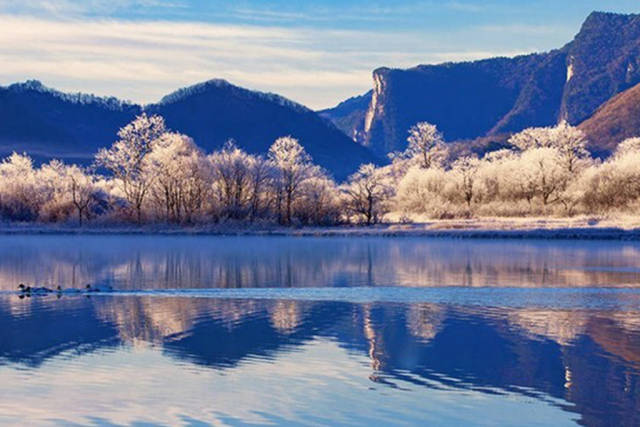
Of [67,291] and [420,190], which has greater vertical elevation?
[420,190]

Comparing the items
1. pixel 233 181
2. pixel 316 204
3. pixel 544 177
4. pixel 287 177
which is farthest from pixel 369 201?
pixel 544 177

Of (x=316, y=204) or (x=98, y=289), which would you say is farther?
(x=316, y=204)

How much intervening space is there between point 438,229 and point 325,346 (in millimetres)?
38775

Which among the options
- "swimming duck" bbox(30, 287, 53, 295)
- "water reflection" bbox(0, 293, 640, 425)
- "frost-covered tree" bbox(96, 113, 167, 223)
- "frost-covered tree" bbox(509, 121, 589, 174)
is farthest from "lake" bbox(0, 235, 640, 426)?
"frost-covered tree" bbox(509, 121, 589, 174)

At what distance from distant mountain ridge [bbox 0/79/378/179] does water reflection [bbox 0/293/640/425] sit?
449 feet

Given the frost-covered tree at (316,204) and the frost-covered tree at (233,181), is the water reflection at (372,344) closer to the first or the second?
the frost-covered tree at (316,204)

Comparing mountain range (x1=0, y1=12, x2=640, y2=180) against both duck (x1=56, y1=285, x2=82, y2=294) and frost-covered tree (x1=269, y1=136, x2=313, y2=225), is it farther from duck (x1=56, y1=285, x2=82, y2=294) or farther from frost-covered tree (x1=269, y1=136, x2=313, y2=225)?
duck (x1=56, y1=285, x2=82, y2=294)

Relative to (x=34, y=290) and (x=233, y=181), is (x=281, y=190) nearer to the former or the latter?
(x=233, y=181)

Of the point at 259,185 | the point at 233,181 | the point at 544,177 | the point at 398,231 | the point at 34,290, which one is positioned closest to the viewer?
the point at 34,290

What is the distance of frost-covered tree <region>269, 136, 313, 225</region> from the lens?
59.7m

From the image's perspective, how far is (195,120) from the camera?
17400cm

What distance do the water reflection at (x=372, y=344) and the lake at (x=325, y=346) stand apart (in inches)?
1.8

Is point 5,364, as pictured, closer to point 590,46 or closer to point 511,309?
point 511,309

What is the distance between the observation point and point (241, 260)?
3475 cm
